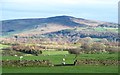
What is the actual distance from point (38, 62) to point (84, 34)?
5940 inches

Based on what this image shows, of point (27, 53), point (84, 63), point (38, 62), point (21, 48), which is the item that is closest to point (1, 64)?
point (38, 62)

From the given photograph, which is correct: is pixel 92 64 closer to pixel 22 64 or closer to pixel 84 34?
pixel 22 64

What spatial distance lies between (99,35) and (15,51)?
11735 cm

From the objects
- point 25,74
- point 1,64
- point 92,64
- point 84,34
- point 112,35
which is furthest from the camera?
point 84,34

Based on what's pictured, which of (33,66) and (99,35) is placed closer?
(33,66)

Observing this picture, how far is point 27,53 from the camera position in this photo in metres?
58.7

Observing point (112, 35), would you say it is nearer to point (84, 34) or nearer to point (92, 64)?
point (84, 34)

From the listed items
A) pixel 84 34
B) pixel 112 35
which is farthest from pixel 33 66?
pixel 84 34

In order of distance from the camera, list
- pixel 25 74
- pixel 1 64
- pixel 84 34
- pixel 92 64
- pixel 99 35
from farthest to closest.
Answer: pixel 84 34 < pixel 99 35 < pixel 92 64 < pixel 1 64 < pixel 25 74

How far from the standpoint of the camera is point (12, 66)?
37844 mm

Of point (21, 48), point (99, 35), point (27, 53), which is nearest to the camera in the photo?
point (27, 53)

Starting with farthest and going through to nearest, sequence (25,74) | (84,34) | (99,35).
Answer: (84,34) < (99,35) < (25,74)

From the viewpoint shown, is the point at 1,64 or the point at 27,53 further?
the point at 27,53

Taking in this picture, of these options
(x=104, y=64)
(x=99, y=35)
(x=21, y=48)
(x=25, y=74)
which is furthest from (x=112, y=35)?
(x=25, y=74)
